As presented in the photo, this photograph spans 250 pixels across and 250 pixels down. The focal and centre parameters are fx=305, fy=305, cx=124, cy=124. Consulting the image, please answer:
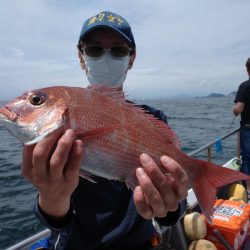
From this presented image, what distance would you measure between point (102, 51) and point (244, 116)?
499 cm

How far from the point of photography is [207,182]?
6.93ft

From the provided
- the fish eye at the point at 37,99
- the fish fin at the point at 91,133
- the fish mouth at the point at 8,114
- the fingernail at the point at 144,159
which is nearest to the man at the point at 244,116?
the fingernail at the point at 144,159

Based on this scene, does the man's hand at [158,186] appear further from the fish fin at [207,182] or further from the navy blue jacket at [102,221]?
the navy blue jacket at [102,221]

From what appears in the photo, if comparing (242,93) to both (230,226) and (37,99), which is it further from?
(37,99)

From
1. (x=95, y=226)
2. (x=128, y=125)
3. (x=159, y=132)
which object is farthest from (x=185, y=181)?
(x=95, y=226)

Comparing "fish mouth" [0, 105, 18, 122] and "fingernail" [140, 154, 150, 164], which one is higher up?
"fish mouth" [0, 105, 18, 122]

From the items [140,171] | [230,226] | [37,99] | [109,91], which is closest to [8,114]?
[37,99]

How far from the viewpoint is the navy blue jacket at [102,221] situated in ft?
7.97

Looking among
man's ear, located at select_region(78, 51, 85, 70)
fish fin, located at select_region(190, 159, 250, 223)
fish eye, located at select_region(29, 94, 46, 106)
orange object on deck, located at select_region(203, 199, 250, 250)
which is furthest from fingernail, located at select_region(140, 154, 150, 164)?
orange object on deck, located at select_region(203, 199, 250, 250)

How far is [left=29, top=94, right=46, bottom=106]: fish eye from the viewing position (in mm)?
1879

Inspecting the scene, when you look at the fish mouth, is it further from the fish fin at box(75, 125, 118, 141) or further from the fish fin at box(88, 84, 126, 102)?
the fish fin at box(88, 84, 126, 102)

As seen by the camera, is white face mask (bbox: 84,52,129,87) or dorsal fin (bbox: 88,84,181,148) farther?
white face mask (bbox: 84,52,129,87)

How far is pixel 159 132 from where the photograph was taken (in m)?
2.11

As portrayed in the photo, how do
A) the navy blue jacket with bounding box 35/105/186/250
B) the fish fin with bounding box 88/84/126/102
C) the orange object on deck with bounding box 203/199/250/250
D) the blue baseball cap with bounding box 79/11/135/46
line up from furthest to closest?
the orange object on deck with bounding box 203/199/250/250 < the blue baseball cap with bounding box 79/11/135/46 < the navy blue jacket with bounding box 35/105/186/250 < the fish fin with bounding box 88/84/126/102
